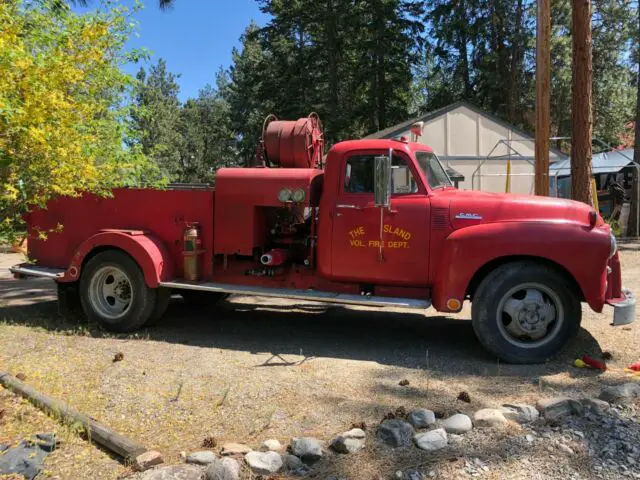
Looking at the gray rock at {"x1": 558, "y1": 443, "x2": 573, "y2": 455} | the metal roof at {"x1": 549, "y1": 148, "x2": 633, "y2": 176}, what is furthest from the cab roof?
the metal roof at {"x1": 549, "y1": 148, "x2": 633, "y2": 176}

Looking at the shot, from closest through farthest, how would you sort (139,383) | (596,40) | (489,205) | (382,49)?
(139,383) < (489,205) < (596,40) < (382,49)

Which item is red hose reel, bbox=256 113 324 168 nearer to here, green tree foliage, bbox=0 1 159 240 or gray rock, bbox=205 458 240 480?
green tree foliage, bbox=0 1 159 240

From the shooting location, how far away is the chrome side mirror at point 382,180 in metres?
5.43

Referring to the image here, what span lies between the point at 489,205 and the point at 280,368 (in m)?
2.61

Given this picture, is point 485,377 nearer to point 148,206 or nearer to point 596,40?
point 148,206

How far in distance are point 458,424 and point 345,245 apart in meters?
2.59

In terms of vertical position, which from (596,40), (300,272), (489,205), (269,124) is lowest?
(300,272)

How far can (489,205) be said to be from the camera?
557 centimetres

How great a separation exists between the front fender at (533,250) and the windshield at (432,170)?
801 mm

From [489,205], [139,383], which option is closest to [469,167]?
[489,205]

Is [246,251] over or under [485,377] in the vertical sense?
over

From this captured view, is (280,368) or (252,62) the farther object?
(252,62)

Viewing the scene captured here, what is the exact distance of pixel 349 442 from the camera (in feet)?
11.7

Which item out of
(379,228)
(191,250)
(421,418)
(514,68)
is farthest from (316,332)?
(514,68)
